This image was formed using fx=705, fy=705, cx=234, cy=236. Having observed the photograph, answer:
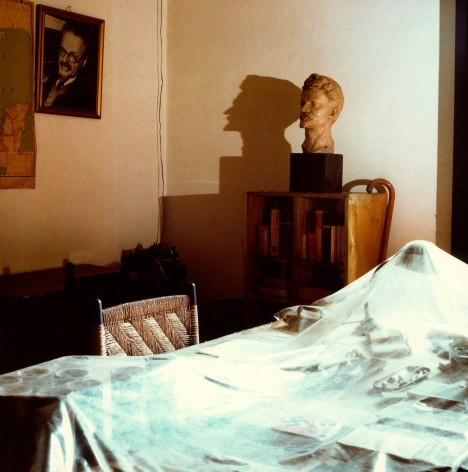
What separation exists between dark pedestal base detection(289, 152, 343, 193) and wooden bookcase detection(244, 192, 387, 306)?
7 centimetres

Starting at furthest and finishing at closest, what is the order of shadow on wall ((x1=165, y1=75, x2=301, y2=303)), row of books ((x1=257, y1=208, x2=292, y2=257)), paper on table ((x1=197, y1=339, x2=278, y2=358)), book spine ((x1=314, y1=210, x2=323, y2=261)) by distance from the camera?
shadow on wall ((x1=165, y1=75, x2=301, y2=303))
row of books ((x1=257, y1=208, x2=292, y2=257))
book spine ((x1=314, y1=210, x2=323, y2=261))
paper on table ((x1=197, y1=339, x2=278, y2=358))

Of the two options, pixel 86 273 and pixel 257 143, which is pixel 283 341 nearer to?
pixel 86 273

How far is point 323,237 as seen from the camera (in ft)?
13.0

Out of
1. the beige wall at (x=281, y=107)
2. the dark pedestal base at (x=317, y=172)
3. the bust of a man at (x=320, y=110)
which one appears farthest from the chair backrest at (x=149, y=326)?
the beige wall at (x=281, y=107)

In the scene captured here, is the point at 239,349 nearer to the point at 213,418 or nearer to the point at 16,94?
the point at 213,418

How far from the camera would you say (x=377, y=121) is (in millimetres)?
4258

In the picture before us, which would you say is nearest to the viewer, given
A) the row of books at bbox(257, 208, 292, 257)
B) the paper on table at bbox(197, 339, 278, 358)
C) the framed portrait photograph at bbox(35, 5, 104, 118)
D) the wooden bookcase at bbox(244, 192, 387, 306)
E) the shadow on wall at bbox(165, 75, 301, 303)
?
the paper on table at bbox(197, 339, 278, 358)

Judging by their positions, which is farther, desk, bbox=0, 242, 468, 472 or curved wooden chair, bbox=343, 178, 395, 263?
curved wooden chair, bbox=343, 178, 395, 263

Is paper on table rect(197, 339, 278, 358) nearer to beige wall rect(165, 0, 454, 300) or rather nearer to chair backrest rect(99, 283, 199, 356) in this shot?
chair backrest rect(99, 283, 199, 356)

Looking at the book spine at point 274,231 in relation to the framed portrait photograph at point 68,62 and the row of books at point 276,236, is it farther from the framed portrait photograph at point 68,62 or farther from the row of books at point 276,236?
the framed portrait photograph at point 68,62

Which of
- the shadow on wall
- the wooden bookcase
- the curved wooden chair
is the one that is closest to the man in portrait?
the shadow on wall

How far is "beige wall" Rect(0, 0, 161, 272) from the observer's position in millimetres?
4492

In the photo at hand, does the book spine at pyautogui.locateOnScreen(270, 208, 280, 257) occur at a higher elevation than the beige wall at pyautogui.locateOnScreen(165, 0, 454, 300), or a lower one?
lower

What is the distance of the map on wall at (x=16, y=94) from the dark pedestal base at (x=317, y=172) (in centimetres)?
168
